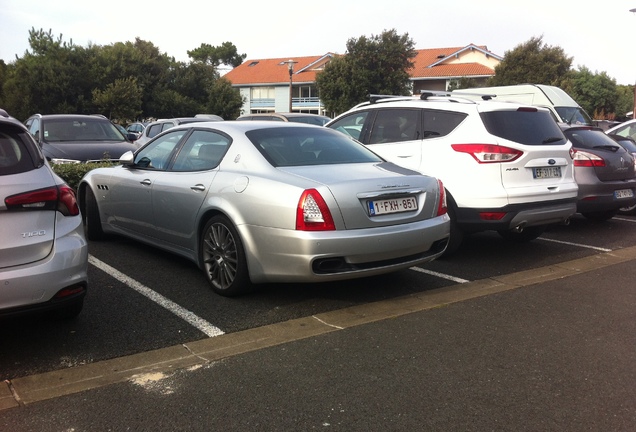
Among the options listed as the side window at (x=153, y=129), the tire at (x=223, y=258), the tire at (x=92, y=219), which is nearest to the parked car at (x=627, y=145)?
the tire at (x=223, y=258)

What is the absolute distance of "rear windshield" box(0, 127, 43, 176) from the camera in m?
3.70

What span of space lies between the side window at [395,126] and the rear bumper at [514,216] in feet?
3.78

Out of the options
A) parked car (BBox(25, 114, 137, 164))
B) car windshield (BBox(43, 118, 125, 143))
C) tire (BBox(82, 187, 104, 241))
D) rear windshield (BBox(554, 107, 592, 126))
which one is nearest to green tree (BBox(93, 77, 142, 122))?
parked car (BBox(25, 114, 137, 164))

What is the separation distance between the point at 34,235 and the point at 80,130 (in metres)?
8.35

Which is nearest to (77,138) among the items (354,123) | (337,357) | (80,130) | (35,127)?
(80,130)

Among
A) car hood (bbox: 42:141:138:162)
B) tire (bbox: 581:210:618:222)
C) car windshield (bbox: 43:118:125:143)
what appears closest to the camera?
tire (bbox: 581:210:618:222)

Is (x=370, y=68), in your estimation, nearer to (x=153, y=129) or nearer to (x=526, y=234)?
(x=153, y=129)

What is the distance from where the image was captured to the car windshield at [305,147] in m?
5.14

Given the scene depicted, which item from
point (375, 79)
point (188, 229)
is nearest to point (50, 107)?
point (375, 79)

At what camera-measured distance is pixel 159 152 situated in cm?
616

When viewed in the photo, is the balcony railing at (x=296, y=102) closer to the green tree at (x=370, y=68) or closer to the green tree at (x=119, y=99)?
the green tree at (x=370, y=68)

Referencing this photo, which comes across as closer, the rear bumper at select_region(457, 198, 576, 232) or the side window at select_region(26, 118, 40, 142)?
the rear bumper at select_region(457, 198, 576, 232)

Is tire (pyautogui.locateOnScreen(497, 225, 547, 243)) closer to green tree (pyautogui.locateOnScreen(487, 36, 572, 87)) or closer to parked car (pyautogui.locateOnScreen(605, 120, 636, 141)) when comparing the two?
parked car (pyautogui.locateOnScreen(605, 120, 636, 141))

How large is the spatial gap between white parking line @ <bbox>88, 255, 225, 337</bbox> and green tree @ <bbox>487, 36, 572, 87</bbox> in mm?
39761
